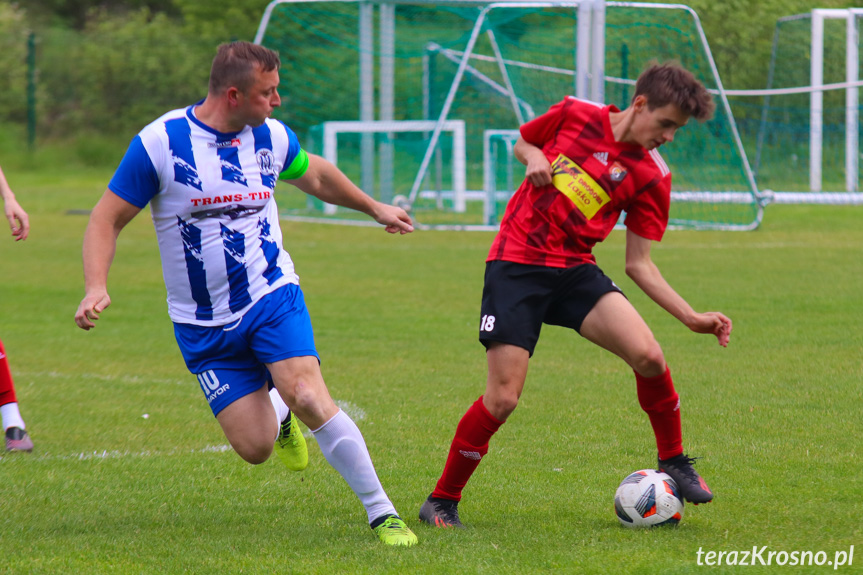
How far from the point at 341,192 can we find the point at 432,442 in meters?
1.59


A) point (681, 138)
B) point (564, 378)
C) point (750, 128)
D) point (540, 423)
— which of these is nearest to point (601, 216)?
point (540, 423)

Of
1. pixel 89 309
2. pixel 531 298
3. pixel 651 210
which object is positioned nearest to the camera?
pixel 89 309

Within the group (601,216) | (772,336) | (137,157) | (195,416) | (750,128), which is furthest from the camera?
(750,128)

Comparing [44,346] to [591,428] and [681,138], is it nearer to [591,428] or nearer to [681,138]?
[591,428]

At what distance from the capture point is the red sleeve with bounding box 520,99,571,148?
454 cm

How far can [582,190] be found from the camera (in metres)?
4.39

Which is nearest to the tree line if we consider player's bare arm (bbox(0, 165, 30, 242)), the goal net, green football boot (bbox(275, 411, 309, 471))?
the goal net

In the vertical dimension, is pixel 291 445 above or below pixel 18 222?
below

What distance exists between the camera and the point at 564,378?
7102 millimetres

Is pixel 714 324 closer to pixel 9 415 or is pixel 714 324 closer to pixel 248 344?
pixel 248 344

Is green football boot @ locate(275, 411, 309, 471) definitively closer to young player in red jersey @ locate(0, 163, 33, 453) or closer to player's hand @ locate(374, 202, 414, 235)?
player's hand @ locate(374, 202, 414, 235)

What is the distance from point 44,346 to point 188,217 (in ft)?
15.9

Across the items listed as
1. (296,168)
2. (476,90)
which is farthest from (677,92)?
(476,90)

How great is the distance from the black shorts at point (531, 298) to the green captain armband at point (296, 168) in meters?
0.88
